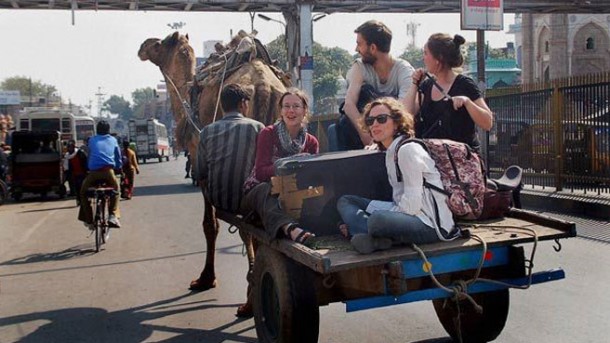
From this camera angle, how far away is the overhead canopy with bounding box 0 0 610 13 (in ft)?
85.5

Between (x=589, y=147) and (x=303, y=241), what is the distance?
33.6ft

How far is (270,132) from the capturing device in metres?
5.34

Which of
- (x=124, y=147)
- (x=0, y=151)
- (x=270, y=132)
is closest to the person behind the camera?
(x=270, y=132)

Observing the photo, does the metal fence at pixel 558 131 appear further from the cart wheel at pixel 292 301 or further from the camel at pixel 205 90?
the cart wheel at pixel 292 301

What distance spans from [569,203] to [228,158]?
28.2ft

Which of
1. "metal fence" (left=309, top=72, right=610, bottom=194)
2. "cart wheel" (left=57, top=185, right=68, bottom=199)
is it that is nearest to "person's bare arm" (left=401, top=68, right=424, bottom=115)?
"metal fence" (left=309, top=72, right=610, bottom=194)

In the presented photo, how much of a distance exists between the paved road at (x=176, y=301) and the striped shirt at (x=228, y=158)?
44.6 inches

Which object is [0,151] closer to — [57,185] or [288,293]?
[57,185]

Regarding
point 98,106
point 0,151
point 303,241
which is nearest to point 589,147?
point 303,241

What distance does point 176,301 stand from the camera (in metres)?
6.85

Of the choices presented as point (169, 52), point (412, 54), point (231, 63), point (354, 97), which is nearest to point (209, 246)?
point (354, 97)

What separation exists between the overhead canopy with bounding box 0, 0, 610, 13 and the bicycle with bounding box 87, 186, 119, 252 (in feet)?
54.9

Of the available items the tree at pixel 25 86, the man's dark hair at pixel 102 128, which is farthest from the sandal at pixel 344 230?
the tree at pixel 25 86

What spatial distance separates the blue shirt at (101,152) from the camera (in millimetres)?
10328
